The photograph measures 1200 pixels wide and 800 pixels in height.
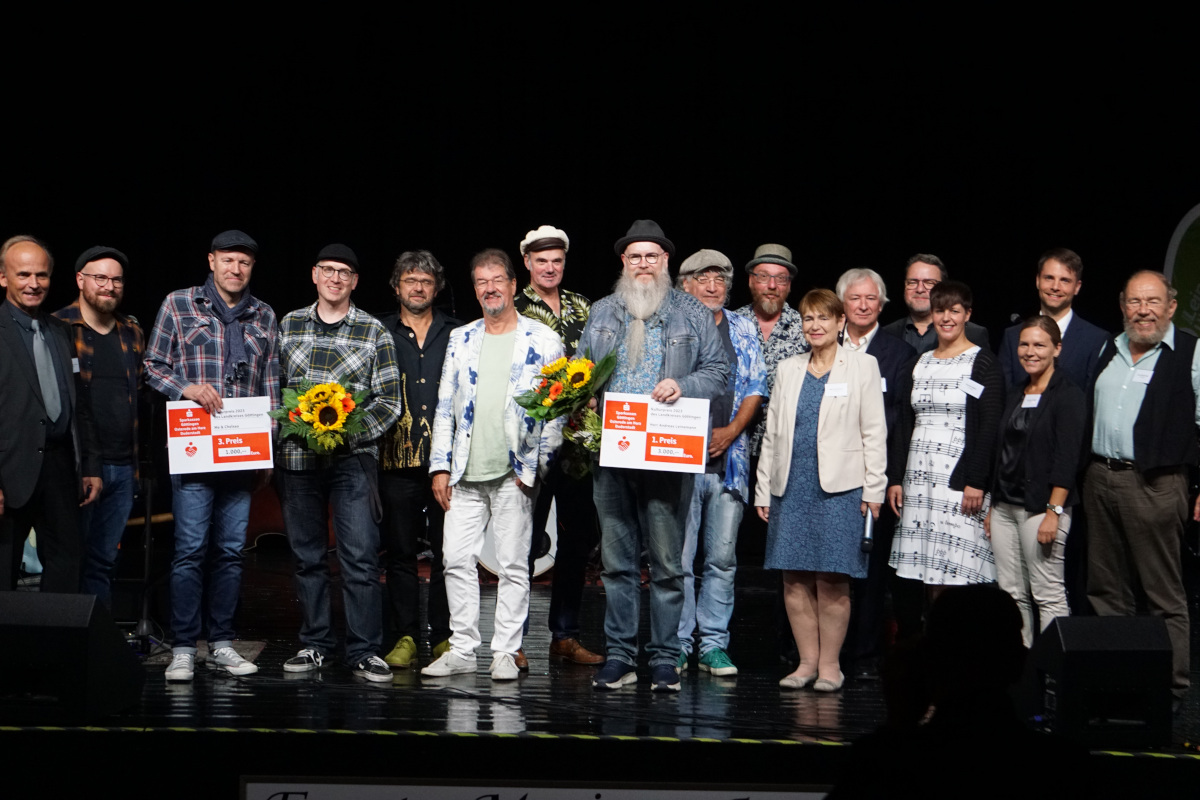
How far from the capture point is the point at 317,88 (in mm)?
8523

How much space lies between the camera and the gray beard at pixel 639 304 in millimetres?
4516

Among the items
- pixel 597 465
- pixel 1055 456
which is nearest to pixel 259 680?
pixel 597 465

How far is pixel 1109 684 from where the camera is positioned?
3.60 meters

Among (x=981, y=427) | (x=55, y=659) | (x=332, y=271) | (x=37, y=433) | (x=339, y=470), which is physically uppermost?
(x=332, y=271)

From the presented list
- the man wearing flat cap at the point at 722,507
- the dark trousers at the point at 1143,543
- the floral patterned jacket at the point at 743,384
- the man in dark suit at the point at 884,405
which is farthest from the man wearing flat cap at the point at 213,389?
the dark trousers at the point at 1143,543

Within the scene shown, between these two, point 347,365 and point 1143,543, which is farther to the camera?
point 347,365

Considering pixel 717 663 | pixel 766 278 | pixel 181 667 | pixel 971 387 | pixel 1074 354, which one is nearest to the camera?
pixel 181 667

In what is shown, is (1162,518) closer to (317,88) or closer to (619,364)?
(619,364)

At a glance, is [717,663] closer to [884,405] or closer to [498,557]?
[498,557]

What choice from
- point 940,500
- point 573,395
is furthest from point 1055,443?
point 573,395

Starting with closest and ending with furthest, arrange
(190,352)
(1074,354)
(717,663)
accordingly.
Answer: (190,352)
(717,663)
(1074,354)

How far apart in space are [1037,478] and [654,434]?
4.89 ft

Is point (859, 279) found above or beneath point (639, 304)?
above

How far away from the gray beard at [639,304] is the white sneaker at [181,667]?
2.04 metres
